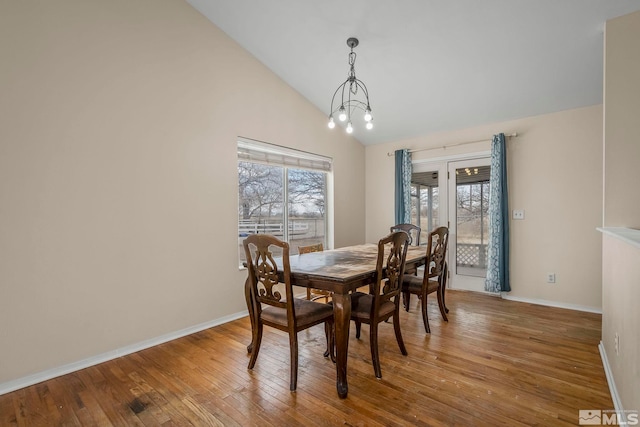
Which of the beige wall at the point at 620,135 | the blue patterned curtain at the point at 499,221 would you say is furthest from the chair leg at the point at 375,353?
the blue patterned curtain at the point at 499,221

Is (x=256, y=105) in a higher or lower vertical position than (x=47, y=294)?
higher

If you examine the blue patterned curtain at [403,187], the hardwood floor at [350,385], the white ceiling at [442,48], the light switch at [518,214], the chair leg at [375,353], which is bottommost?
the hardwood floor at [350,385]

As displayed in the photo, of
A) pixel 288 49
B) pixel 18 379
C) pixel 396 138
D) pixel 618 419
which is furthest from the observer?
pixel 396 138

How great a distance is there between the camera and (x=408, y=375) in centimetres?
219

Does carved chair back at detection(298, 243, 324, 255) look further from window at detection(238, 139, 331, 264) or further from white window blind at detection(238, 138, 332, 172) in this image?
white window blind at detection(238, 138, 332, 172)

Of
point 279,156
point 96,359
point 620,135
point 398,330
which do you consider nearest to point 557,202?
point 620,135

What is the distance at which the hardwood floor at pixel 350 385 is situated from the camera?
1.77m

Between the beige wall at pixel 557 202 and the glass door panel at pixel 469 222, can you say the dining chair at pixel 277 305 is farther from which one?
the beige wall at pixel 557 202

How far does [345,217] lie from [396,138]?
1497mm

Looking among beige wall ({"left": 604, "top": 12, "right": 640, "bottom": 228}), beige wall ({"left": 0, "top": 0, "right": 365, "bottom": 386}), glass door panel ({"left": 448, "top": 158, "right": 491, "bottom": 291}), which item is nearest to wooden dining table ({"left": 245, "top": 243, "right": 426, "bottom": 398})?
beige wall ({"left": 0, "top": 0, "right": 365, "bottom": 386})

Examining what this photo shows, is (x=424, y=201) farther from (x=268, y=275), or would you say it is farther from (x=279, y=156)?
(x=268, y=275)

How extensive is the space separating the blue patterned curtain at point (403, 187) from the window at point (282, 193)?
1.12 meters

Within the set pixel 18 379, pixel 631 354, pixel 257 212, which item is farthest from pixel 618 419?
pixel 18 379

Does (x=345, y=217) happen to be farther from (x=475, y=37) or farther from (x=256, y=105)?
(x=475, y=37)
